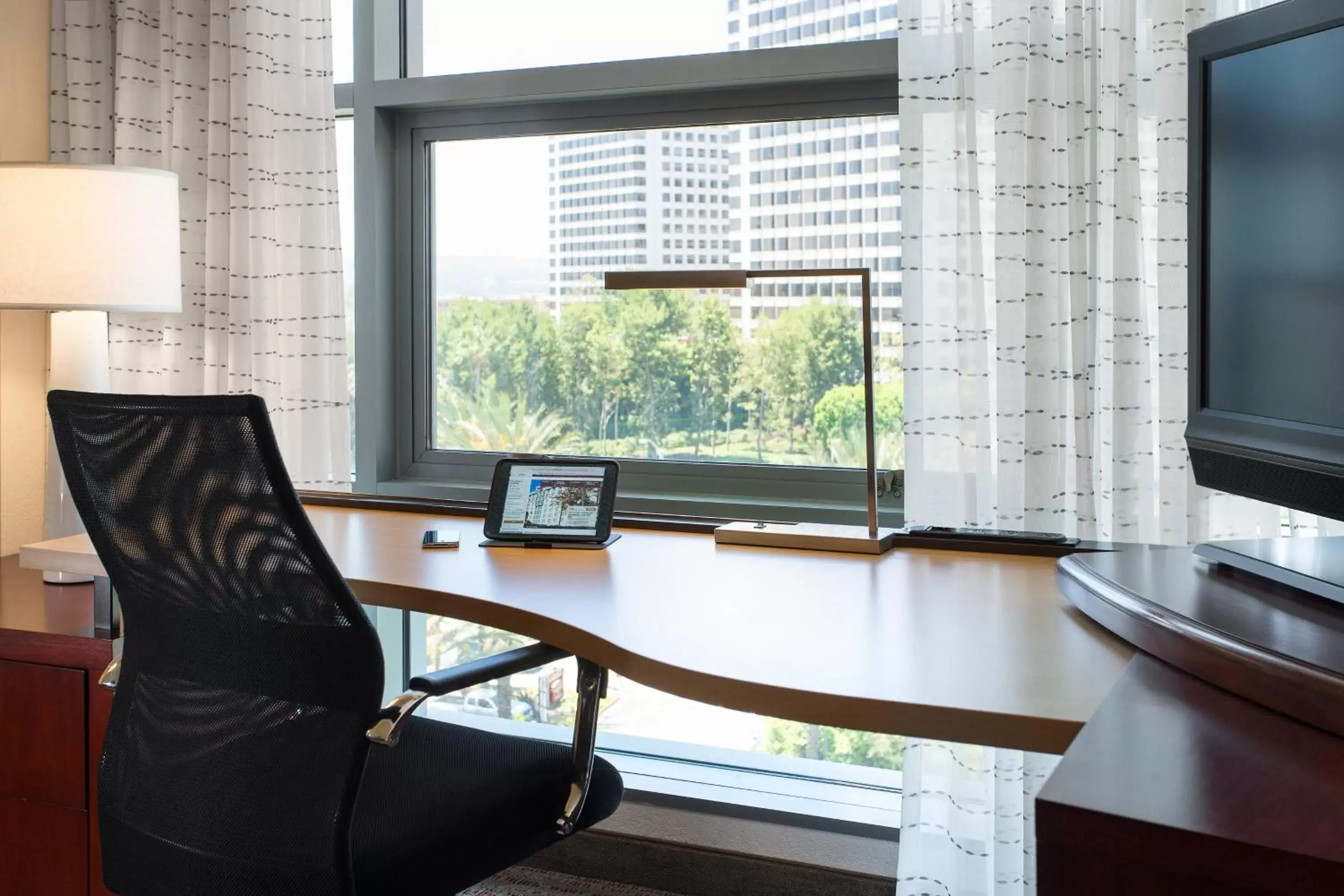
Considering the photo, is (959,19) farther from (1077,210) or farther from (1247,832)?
(1247,832)

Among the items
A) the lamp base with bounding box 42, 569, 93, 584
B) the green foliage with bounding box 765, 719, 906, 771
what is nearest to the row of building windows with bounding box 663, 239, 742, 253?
the green foliage with bounding box 765, 719, 906, 771

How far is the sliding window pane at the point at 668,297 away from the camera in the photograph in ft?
7.72

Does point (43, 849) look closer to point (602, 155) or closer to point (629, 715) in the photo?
point (629, 715)

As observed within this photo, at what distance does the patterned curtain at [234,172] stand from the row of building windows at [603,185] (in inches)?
20.7

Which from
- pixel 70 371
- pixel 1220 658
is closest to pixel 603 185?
pixel 70 371

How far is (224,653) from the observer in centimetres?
139

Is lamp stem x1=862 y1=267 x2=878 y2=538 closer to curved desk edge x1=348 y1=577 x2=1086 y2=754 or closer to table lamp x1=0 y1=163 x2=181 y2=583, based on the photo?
curved desk edge x1=348 y1=577 x2=1086 y2=754

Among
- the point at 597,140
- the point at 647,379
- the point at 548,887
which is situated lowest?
the point at 548,887

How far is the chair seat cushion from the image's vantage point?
136 cm

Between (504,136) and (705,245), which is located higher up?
(504,136)

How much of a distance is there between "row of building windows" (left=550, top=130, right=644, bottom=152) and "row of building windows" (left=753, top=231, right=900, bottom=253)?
0.39 metres

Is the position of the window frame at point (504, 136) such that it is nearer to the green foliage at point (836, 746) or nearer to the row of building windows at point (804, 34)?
the row of building windows at point (804, 34)

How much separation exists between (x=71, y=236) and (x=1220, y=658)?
2169 millimetres

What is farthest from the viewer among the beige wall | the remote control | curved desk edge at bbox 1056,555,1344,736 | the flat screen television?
the beige wall
